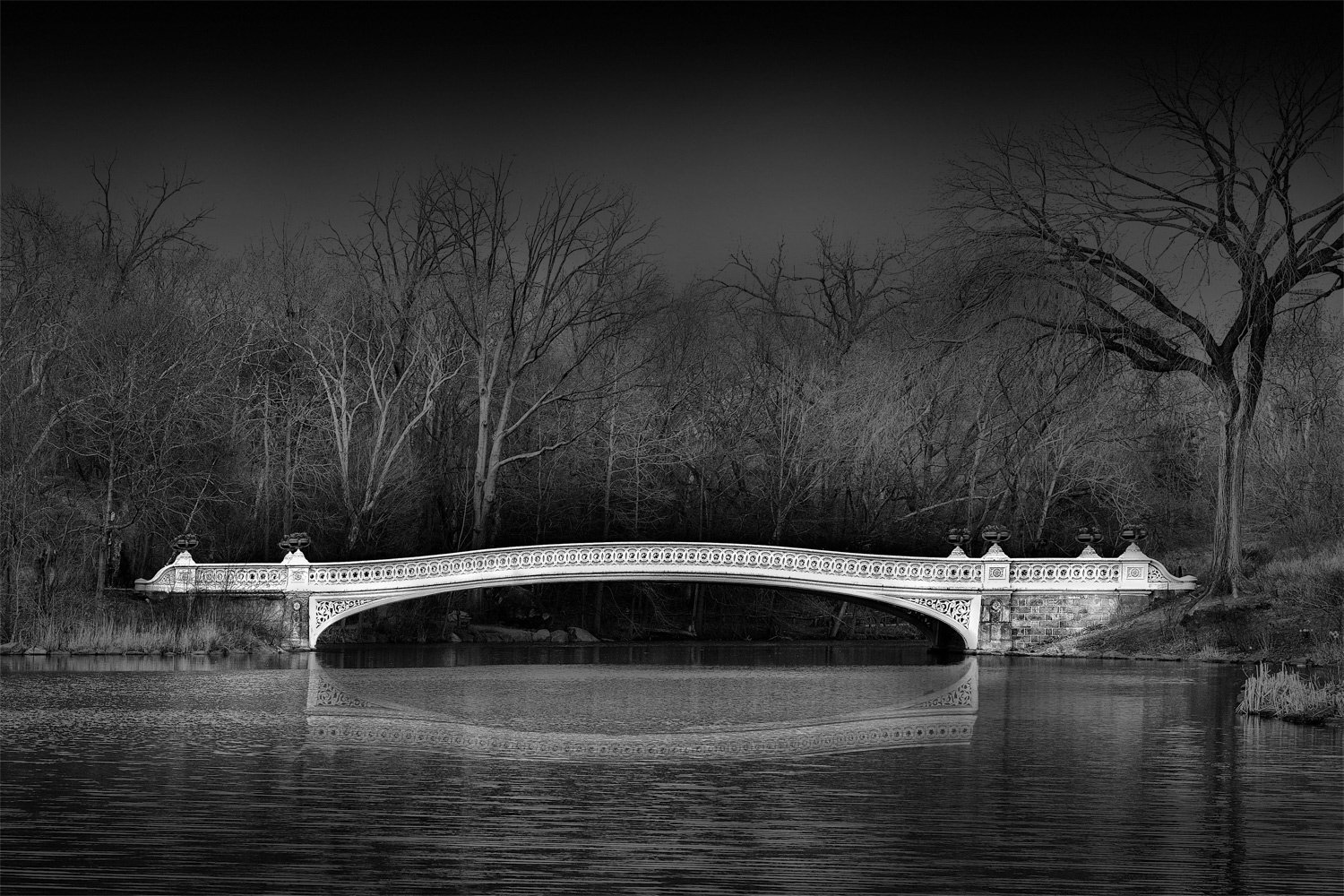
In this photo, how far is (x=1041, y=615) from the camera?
33.9 meters

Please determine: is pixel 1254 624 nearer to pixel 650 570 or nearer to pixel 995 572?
pixel 995 572

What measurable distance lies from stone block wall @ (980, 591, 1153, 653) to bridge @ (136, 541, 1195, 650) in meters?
0.02

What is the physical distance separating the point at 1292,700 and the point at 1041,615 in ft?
46.5

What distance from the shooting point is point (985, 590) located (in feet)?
112

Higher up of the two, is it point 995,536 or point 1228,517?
point 1228,517

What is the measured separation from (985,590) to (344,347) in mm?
19039

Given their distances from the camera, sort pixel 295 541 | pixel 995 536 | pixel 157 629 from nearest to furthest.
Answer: pixel 157 629 < pixel 295 541 < pixel 995 536

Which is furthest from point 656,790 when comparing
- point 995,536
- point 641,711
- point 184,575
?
point 184,575

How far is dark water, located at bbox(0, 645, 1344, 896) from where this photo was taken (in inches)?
415

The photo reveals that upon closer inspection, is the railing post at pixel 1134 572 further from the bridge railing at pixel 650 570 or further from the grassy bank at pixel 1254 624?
the grassy bank at pixel 1254 624

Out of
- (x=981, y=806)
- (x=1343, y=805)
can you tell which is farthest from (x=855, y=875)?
(x=1343, y=805)

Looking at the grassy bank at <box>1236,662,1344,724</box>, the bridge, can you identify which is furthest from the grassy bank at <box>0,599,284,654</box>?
the grassy bank at <box>1236,662,1344,724</box>

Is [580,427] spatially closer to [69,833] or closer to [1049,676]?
[1049,676]

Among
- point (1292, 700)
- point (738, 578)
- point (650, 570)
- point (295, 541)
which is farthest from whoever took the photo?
point (650, 570)
